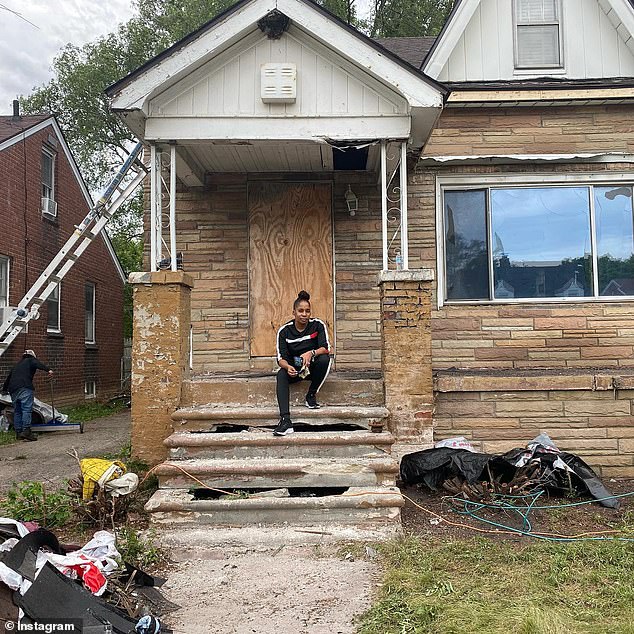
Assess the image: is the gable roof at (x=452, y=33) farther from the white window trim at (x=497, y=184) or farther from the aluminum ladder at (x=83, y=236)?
the aluminum ladder at (x=83, y=236)

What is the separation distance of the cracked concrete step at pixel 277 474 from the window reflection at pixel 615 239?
14.5 ft

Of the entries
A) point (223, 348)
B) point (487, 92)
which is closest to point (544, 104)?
point (487, 92)

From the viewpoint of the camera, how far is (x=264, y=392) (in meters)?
6.25

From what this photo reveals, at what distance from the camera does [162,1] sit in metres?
25.8

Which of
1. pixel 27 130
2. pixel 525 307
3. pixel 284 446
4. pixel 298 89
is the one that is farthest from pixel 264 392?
pixel 27 130

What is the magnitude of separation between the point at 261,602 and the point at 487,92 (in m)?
6.57

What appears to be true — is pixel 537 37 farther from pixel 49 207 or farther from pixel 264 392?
pixel 49 207

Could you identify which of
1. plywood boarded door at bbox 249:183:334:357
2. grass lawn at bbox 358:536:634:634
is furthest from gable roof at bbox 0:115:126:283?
grass lawn at bbox 358:536:634:634

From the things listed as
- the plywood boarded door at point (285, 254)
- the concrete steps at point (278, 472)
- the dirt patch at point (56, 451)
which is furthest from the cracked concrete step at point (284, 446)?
the plywood boarded door at point (285, 254)

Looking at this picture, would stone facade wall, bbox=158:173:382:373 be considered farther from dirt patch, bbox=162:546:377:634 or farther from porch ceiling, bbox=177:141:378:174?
dirt patch, bbox=162:546:377:634

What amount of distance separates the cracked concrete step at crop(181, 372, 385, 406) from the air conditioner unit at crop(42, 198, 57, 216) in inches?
413

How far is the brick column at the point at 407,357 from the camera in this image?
6055mm

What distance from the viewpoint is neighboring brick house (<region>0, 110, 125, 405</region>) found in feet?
43.3

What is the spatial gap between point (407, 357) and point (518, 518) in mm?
1774
